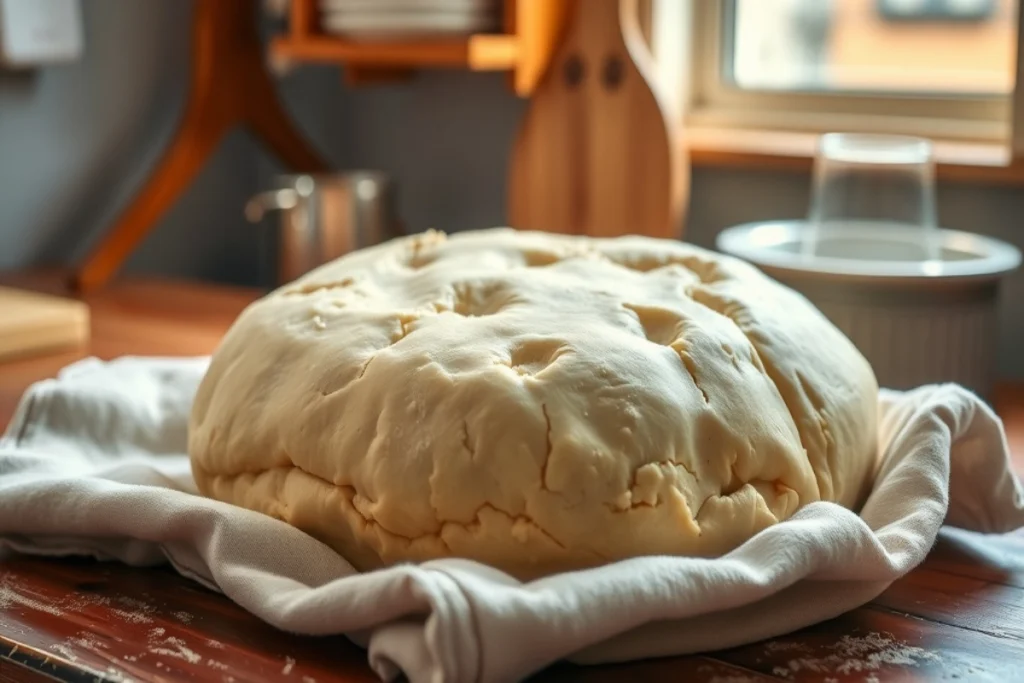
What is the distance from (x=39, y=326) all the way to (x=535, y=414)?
84 centimetres

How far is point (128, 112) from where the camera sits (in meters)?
1.84

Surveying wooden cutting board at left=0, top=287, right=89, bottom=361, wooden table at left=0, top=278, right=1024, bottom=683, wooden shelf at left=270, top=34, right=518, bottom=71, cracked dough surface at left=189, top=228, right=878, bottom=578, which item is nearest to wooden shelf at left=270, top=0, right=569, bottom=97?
wooden shelf at left=270, top=34, right=518, bottom=71

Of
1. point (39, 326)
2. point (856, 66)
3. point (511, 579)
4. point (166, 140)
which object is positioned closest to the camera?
point (511, 579)

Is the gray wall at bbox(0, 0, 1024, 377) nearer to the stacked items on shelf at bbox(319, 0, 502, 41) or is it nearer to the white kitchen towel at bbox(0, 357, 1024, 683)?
the stacked items on shelf at bbox(319, 0, 502, 41)

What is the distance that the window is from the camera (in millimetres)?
1458

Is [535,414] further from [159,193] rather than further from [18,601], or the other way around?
[159,193]

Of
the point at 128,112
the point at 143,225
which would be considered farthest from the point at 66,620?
the point at 128,112

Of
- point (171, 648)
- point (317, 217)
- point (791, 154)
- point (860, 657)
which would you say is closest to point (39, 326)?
point (317, 217)

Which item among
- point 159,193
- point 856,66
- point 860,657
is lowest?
point 860,657

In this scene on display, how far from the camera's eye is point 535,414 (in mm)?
644

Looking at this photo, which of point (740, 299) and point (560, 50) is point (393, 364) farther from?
point (560, 50)

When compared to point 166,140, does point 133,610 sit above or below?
below

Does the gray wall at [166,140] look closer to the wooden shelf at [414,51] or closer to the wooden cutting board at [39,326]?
the wooden shelf at [414,51]

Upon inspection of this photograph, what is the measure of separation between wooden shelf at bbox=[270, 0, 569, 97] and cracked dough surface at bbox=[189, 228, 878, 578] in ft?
2.14
